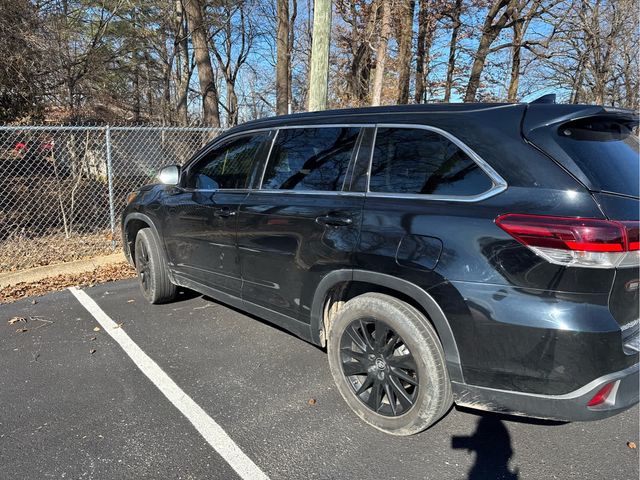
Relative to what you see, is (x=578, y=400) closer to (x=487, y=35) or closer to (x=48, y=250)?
(x=48, y=250)

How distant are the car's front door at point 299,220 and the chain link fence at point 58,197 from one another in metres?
3.72

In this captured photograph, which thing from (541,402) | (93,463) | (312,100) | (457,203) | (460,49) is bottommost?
(93,463)

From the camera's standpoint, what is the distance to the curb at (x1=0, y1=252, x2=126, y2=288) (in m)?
5.59

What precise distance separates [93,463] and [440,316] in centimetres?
200

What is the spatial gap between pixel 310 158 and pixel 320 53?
4174 mm

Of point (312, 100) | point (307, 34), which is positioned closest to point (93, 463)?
point (312, 100)

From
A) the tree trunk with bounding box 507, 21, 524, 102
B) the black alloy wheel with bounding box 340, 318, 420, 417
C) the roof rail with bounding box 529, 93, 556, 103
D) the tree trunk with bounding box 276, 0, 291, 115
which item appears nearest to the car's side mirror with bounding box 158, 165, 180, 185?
the black alloy wheel with bounding box 340, 318, 420, 417

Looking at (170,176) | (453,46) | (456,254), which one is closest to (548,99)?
(456,254)

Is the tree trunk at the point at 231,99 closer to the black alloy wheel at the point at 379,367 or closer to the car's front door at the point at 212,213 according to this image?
the car's front door at the point at 212,213

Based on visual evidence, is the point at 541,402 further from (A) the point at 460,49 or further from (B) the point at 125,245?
(A) the point at 460,49

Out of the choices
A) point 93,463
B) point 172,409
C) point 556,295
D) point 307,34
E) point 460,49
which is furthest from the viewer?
point 307,34

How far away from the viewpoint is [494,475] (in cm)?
235

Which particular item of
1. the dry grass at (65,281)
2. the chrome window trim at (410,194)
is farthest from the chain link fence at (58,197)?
the chrome window trim at (410,194)

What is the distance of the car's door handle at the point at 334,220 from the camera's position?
2.71 metres
